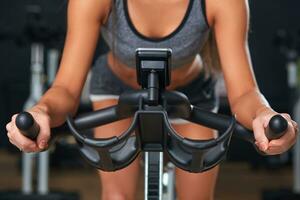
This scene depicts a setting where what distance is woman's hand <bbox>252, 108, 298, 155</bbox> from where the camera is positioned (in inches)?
40.9

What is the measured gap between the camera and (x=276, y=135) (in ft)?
3.29

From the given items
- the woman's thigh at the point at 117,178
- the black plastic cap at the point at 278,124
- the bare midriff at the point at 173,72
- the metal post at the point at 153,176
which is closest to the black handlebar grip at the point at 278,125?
the black plastic cap at the point at 278,124

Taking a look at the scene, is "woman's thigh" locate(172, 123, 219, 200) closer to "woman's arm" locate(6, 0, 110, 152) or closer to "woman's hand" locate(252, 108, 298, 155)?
"woman's arm" locate(6, 0, 110, 152)

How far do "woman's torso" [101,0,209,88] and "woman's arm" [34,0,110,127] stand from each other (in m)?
0.06

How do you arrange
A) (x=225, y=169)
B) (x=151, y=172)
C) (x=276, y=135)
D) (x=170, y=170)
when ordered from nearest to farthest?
(x=276, y=135) → (x=151, y=172) → (x=170, y=170) → (x=225, y=169)

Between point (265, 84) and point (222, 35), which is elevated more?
point (222, 35)

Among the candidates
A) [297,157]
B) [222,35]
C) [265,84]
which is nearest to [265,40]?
[265,84]

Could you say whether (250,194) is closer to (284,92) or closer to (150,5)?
(284,92)

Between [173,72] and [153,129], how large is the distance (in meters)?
0.62

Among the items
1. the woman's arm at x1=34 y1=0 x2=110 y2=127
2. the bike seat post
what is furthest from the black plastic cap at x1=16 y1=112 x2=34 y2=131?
the woman's arm at x1=34 y1=0 x2=110 y2=127

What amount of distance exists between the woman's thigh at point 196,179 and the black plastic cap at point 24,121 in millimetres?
778

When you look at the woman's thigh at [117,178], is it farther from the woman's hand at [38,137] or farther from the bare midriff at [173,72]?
the woman's hand at [38,137]

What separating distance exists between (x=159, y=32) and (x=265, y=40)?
3.56 m

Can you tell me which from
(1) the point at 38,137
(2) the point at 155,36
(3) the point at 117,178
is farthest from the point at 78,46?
(3) the point at 117,178
